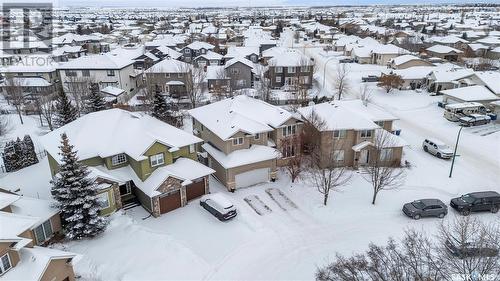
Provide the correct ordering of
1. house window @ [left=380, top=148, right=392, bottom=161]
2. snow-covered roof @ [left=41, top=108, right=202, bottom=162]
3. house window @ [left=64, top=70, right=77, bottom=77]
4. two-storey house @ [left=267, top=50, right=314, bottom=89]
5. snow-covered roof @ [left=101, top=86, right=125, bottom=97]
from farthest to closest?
two-storey house @ [left=267, top=50, right=314, bottom=89], house window @ [left=64, top=70, right=77, bottom=77], snow-covered roof @ [left=101, top=86, right=125, bottom=97], house window @ [left=380, top=148, right=392, bottom=161], snow-covered roof @ [left=41, top=108, right=202, bottom=162]

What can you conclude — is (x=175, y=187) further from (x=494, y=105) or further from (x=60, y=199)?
(x=494, y=105)

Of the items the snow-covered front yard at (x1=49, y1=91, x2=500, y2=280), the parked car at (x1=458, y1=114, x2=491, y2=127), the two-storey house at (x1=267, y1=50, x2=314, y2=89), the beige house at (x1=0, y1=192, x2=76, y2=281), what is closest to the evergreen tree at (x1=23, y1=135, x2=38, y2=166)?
the snow-covered front yard at (x1=49, y1=91, x2=500, y2=280)

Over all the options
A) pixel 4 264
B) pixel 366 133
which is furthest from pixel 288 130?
pixel 4 264

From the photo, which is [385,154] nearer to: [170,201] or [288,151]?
[288,151]

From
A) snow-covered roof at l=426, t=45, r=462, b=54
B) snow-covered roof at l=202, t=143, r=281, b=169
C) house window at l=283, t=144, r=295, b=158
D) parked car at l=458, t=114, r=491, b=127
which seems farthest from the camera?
snow-covered roof at l=426, t=45, r=462, b=54

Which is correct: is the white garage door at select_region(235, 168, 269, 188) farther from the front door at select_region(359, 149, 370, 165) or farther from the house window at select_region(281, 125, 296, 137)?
the front door at select_region(359, 149, 370, 165)

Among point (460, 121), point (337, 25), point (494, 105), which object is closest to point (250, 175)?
point (460, 121)
